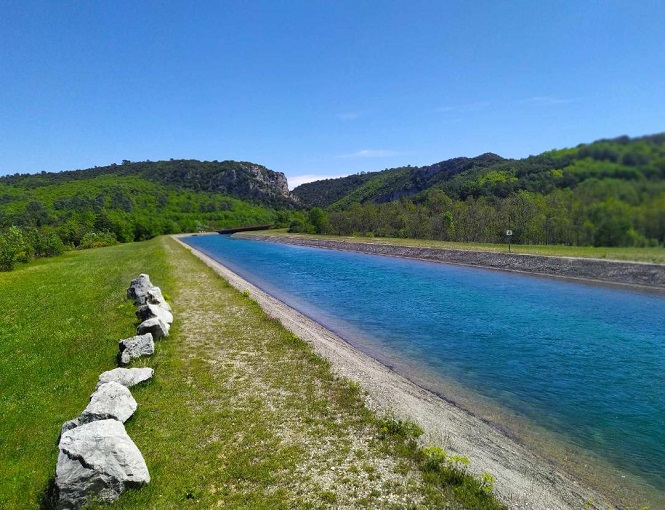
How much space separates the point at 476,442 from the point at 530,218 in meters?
51.4

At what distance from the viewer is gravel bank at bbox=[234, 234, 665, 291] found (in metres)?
32.6

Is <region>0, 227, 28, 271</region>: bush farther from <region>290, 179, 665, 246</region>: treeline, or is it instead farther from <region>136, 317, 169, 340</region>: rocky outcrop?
<region>290, 179, 665, 246</region>: treeline

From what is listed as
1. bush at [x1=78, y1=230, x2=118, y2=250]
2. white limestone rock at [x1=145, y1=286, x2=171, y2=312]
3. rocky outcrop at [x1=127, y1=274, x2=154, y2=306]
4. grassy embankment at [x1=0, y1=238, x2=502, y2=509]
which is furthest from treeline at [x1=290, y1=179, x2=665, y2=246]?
bush at [x1=78, y1=230, x2=118, y2=250]

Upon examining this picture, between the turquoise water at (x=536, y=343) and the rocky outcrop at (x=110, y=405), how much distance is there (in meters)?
10.6

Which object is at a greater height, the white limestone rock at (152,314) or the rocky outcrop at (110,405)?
the white limestone rock at (152,314)

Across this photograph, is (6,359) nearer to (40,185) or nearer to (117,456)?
(117,456)

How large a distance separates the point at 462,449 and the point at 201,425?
687 cm

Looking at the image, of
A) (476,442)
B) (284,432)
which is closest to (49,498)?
(284,432)

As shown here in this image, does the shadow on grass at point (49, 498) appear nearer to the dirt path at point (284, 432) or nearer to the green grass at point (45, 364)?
the green grass at point (45, 364)

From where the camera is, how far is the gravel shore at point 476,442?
775 centimetres

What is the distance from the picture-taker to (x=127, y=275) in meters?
38.8

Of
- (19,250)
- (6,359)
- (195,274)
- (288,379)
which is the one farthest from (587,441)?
(19,250)

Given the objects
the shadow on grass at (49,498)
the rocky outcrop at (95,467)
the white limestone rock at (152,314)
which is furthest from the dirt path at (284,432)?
the shadow on grass at (49,498)

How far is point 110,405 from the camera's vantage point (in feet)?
31.7
